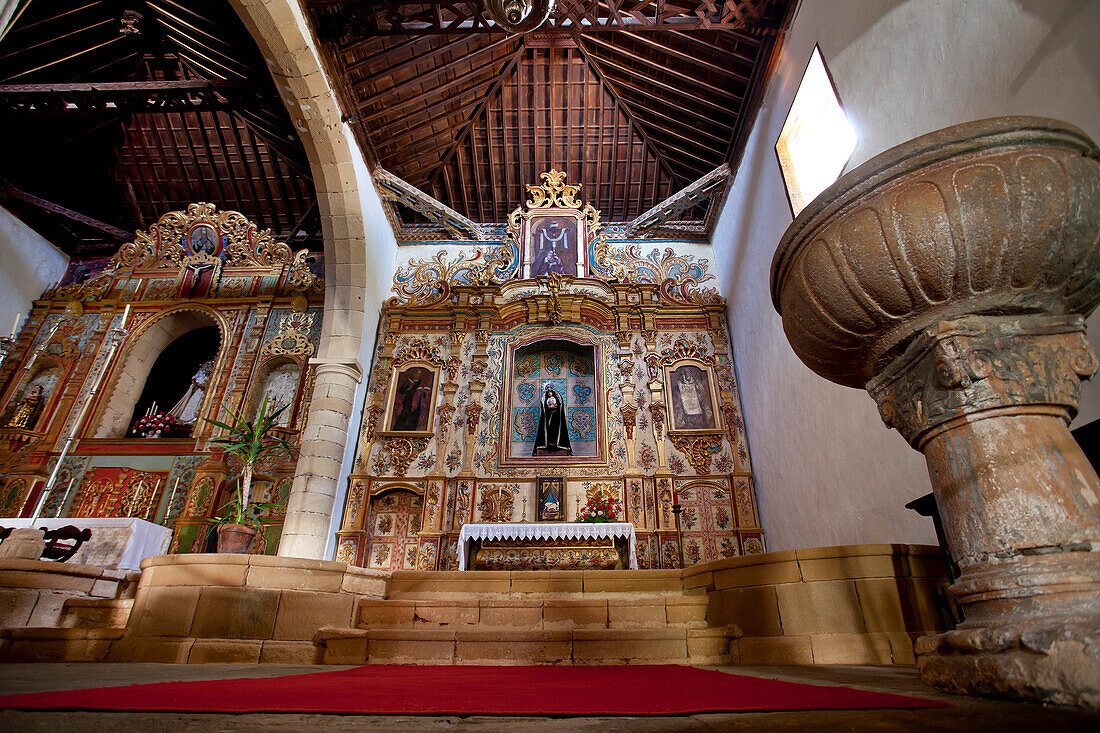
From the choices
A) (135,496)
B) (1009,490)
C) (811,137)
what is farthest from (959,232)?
(135,496)

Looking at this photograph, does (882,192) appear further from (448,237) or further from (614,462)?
(448,237)

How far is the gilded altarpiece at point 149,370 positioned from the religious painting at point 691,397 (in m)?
6.22

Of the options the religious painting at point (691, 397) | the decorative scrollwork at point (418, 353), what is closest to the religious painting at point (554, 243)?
the decorative scrollwork at point (418, 353)

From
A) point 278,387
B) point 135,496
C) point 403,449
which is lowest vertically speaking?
point 135,496

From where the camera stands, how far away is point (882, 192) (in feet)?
6.69

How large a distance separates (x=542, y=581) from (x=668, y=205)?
24.4 feet

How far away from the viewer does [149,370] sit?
1020cm

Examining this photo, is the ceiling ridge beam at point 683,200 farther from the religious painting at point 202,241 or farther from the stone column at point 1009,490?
the stone column at point 1009,490

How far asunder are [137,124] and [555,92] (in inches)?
315

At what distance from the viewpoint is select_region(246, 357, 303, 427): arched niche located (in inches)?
360

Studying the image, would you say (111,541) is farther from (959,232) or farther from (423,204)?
(959,232)

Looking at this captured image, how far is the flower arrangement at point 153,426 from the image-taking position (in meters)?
9.17

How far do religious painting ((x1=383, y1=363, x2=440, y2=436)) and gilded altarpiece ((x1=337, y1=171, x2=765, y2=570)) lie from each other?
4 cm

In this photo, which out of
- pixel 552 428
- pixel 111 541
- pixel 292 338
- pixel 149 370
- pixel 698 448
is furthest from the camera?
pixel 149 370
